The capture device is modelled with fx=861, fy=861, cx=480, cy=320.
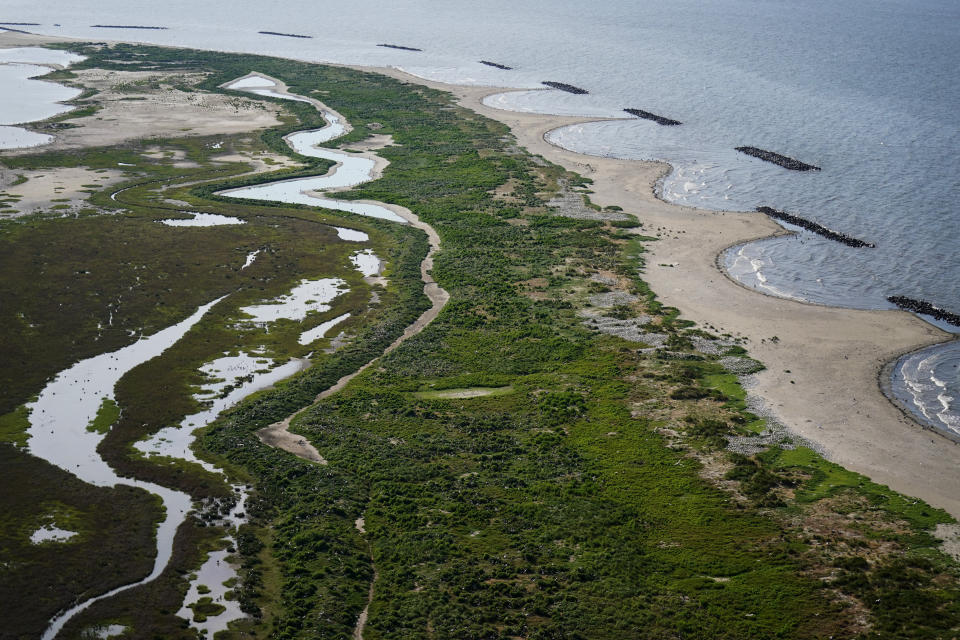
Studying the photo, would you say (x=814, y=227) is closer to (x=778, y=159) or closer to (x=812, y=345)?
(x=778, y=159)

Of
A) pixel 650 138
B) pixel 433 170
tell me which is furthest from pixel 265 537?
pixel 650 138

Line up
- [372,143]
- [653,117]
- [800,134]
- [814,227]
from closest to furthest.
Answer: [814,227] < [372,143] < [800,134] < [653,117]

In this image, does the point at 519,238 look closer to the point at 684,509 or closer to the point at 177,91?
the point at 684,509

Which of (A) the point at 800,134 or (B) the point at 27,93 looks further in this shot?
(B) the point at 27,93

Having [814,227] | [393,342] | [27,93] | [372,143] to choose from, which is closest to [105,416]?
[393,342]

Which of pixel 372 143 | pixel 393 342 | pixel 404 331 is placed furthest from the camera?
pixel 372 143

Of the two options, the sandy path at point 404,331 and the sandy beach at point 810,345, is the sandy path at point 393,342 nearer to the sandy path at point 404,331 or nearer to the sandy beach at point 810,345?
the sandy path at point 404,331

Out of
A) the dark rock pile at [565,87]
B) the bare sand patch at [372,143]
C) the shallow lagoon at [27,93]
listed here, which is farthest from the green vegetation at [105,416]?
the dark rock pile at [565,87]
